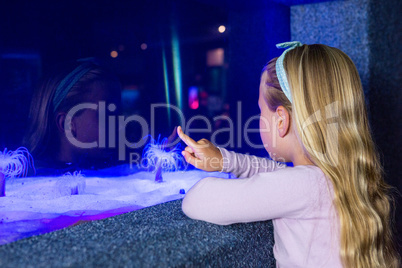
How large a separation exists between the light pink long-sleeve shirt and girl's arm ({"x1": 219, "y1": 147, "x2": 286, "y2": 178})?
0.82 feet

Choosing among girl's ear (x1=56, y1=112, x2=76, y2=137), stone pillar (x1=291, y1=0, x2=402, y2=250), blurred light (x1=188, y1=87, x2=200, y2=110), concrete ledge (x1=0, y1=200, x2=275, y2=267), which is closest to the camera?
concrete ledge (x1=0, y1=200, x2=275, y2=267)

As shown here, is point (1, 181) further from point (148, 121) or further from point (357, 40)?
point (357, 40)

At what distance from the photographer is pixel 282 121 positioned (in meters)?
0.93

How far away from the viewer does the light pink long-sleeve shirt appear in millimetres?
794

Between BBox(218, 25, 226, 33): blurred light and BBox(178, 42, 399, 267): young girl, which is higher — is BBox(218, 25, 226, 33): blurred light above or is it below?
above

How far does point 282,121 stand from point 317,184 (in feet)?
0.62

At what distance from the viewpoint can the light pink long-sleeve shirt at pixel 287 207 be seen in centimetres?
79

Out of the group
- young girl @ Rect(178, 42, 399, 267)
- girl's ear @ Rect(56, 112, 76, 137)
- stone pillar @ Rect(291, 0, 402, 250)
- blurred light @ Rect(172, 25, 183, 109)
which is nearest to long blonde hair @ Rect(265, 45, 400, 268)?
young girl @ Rect(178, 42, 399, 267)

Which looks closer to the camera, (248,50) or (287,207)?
(287,207)

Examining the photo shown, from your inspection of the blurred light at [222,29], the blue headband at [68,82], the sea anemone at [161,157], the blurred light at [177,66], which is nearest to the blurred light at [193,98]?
the blurred light at [177,66]

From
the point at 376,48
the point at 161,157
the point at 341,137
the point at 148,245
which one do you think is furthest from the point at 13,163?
the point at 376,48

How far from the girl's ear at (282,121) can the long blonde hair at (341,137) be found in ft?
0.06

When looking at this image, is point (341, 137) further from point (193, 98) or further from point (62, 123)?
point (62, 123)

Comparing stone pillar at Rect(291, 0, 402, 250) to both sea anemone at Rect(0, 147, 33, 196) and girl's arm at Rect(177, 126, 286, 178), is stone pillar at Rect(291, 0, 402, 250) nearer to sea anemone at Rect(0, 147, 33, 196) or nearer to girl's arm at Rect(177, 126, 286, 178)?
girl's arm at Rect(177, 126, 286, 178)
